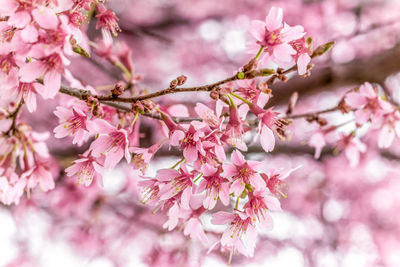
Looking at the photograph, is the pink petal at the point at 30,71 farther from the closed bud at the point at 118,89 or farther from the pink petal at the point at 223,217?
the pink petal at the point at 223,217

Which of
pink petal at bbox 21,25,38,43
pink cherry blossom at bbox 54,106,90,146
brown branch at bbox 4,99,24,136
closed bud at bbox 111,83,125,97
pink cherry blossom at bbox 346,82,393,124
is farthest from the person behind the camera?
pink cherry blossom at bbox 346,82,393,124

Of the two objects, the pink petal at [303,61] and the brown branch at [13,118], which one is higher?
the pink petal at [303,61]

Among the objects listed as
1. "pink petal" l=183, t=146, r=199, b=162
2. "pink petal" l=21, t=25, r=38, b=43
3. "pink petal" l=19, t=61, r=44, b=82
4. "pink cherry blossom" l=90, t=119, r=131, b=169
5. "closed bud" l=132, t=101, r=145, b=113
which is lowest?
"pink cherry blossom" l=90, t=119, r=131, b=169

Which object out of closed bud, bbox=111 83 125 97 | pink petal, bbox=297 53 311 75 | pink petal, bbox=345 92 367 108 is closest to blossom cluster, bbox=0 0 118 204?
closed bud, bbox=111 83 125 97

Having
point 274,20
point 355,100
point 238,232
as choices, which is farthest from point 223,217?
point 355,100

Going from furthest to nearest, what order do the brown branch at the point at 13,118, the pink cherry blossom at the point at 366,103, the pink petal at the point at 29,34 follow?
the pink cherry blossom at the point at 366,103
the brown branch at the point at 13,118
the pink petal at the point at 29,34

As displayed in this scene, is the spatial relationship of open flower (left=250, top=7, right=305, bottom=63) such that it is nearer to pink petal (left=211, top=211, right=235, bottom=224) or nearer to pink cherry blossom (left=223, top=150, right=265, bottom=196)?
pink cherry blossom (left=223, top=150, right=265, bottom=196)

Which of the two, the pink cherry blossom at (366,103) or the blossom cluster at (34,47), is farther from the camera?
the pink cherry blossom at (366,103)

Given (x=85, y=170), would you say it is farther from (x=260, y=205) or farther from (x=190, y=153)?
(x=260, y=205)

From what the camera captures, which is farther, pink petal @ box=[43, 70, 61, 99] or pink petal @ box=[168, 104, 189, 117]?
pink petal @ box=[168, 104, 189, 117]

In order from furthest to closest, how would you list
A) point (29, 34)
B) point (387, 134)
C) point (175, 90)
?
point (387, 134)
point (175, 90)
point (29, 34)

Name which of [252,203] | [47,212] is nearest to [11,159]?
[252,203]

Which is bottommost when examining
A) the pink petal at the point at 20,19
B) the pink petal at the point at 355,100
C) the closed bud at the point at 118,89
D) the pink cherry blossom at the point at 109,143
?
the pink petal at the point at 355,100

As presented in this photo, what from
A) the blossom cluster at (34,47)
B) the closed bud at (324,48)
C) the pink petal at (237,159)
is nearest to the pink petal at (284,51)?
the closed bud at (324,48)
